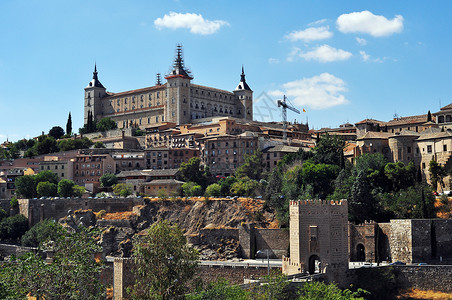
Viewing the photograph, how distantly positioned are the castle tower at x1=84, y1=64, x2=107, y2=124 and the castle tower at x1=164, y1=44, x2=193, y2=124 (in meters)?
23.6

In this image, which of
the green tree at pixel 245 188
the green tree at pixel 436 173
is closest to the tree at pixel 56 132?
the green tree at pixel 245 188

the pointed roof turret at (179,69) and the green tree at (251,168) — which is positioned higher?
the pointed roof turret at (179,69)

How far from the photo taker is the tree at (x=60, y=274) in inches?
1303

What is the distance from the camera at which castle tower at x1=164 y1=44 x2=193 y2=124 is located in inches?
5517

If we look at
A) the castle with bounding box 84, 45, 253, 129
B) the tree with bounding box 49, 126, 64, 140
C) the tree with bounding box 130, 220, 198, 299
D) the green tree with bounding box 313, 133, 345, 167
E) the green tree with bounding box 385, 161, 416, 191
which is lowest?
the tree with bounding box 130, 220, 198, 299

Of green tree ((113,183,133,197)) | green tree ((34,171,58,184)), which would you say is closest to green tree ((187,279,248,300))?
green tree ((113,183,133,197))

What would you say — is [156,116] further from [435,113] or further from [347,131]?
[435,113]

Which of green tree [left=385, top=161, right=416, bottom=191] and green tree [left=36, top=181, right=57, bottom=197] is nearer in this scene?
green tree [left=385, top=161, right=416, bottom=191]

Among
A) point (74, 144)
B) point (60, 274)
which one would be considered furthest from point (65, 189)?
point (60, 274)

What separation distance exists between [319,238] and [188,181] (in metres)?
54.4

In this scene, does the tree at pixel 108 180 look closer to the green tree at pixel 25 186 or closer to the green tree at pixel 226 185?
the green tree at pixel 25 186

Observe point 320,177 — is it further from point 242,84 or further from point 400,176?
point 242,84

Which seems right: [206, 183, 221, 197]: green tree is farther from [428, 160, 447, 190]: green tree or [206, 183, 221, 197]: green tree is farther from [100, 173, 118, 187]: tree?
[428, 160, 447, 190]: green tree

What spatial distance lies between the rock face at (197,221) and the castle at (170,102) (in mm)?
55681
